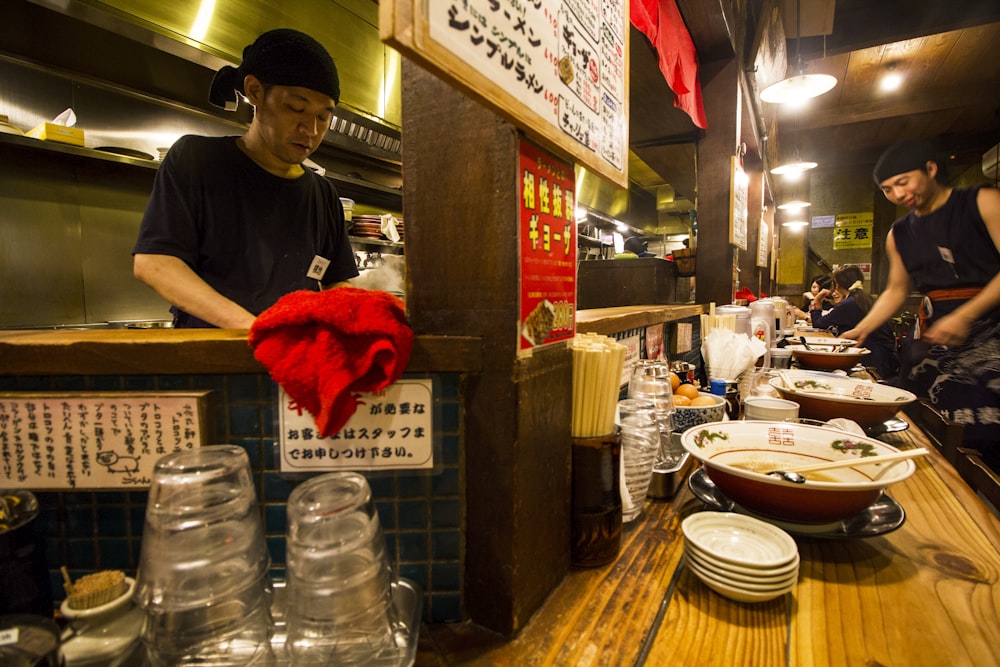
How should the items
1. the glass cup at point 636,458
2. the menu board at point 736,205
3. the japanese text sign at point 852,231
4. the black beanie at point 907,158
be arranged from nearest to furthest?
1. the glass cup at point 636,458
2. the black beanie at point 907,158
3. the menu board at point 736,205
4. the japanese text sign at point 852,231

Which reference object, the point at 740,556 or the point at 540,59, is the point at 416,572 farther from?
the point at 540,59

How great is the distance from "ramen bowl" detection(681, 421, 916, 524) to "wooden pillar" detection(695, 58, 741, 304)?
2949mm

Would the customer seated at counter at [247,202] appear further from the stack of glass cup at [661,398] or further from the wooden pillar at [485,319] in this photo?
the stack of glass cup at [661,398]

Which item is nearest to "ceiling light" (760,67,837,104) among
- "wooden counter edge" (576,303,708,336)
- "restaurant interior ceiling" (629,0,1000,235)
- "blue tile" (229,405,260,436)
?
"restaurant interior ceiling" (629,0,1000,235)

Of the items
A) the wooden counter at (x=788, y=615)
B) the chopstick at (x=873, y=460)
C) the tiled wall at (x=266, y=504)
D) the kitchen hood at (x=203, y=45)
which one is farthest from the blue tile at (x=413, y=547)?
the kitchen hood at (x=203, y=45)

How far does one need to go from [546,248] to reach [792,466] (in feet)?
3.11

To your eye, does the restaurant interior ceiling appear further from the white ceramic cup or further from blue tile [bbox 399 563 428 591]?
blue tile [bbox 399 563 428 591]

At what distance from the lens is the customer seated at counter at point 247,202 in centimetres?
159

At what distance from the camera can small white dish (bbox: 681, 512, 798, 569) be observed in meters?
0.88

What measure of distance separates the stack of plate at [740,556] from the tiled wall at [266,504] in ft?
1.60

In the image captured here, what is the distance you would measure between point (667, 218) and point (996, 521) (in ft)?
41.5

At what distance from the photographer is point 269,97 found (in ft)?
5.96

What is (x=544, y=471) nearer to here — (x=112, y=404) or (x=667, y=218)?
(x=112, y=404)

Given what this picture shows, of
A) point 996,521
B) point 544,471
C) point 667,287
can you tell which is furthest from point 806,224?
point 544,471
